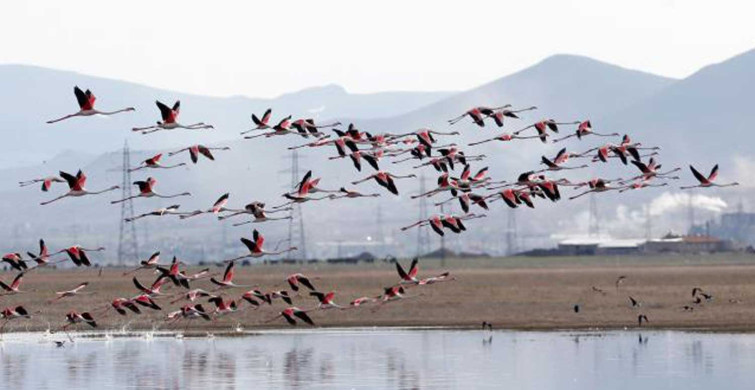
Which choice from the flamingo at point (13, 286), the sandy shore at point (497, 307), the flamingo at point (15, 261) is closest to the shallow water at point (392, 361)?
the sandy shore at point (497, 307)

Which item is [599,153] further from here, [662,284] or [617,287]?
[662,284]

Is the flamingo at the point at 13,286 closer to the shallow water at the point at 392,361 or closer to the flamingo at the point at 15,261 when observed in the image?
the flamingo at the point at 15,261

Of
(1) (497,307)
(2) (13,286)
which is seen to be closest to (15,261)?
(2) (13,286)

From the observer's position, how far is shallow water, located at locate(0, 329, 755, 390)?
5897 cm

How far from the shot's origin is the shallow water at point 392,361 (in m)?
59.0

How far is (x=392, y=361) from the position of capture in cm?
6650

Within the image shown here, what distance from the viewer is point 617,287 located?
116 meters

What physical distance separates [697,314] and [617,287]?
2619cm

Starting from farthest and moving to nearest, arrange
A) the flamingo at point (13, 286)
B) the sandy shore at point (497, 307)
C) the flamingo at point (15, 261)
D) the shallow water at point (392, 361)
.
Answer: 1. the sandy shore at point (497, 307)
2. the shallow water at point (392, 361)
3. the flamingo at point (13, 286)
4. the flamingo at point (15, 261)

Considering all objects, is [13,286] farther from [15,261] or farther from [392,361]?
[392,361]

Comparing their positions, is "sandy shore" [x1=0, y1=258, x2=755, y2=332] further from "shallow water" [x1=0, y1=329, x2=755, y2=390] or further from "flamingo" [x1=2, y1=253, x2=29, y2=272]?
"flamingo" [x1=2, y1=253, x2=29, y2=272]

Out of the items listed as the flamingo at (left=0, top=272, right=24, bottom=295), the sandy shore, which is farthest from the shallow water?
the flamingo at (left=0, top=272, right=24, bottom=295)

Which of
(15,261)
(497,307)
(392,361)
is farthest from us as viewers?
(497,307)

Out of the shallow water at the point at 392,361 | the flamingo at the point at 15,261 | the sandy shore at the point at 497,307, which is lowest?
the shallow water at the point at 392,361
